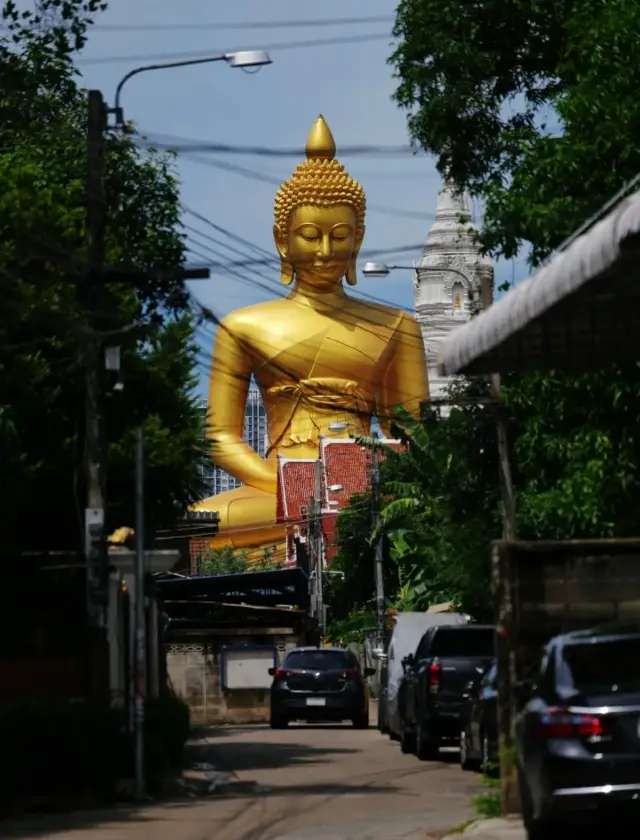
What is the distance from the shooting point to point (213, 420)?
2438 inches

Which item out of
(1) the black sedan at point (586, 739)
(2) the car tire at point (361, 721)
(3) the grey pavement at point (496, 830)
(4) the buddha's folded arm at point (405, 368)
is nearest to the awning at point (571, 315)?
(1) the black sedan at point (586, 739)

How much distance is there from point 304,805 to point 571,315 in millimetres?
5350

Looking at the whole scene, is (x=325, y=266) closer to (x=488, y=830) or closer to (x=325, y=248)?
(x=325, y=248)

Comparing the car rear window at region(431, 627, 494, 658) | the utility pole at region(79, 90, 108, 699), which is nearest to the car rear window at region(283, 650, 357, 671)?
the car rear window at region(431, 627, 494, 658)

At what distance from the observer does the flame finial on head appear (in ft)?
209

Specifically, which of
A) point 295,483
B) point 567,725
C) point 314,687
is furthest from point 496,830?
point 295,483

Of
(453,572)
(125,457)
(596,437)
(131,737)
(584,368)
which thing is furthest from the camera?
(453,572)

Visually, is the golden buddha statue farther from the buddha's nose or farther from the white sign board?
the white sign board

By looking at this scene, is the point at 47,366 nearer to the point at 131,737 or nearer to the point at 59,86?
the point at 131,737

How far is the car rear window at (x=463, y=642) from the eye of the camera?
23234 mm

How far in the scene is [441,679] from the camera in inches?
872

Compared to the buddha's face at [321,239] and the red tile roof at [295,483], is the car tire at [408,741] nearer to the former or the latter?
the buddha's face at [321,239]

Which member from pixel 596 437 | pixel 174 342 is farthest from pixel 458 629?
pixel 174 342

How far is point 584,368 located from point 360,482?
50.4 metres
